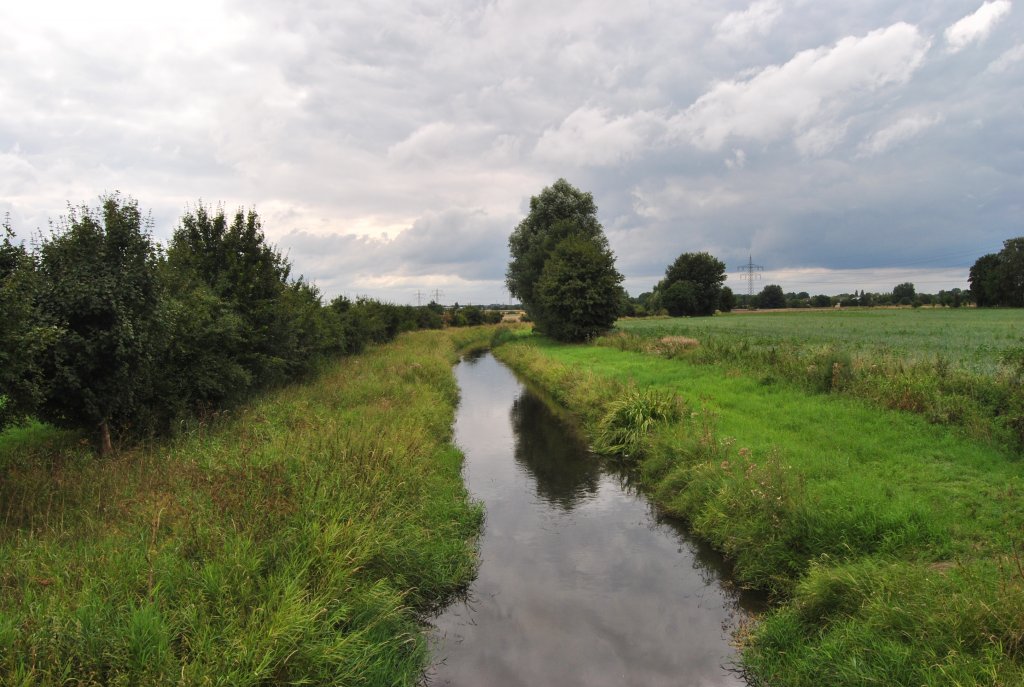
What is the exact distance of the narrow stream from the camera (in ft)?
19.2

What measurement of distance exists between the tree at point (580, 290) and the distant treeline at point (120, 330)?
80.2 feet

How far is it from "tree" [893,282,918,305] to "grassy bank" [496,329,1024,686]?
10273cm

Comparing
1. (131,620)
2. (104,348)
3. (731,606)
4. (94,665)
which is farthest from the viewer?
(104,348)

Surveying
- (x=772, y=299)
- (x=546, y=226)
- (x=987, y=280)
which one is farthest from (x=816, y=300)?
(x=546, y=226)

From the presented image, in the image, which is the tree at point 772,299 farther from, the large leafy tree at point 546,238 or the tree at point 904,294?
the large leafy tree at point 546,238

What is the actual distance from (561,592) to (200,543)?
15.0 ft

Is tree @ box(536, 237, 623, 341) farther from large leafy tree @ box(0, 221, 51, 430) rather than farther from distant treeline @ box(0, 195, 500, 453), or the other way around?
large leafy tree @ box(0, 221, 51, 430)

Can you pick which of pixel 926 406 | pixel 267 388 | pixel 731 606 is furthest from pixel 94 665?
pixel 267 388

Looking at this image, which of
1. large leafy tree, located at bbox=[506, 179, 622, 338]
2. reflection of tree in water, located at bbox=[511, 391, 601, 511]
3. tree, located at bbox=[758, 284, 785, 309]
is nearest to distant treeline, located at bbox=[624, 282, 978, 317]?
tree, located at bbox=[758, 284, 785, 309]

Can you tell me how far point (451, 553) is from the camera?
801cm

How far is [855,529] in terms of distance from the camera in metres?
6.97

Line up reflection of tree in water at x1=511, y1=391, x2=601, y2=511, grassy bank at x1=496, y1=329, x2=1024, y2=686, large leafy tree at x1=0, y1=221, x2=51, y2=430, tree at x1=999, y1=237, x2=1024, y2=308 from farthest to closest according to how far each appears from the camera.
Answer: tree at x1=999, y1=237, x2=1024, y2=308
reflection of tree in water at x1=511, y1=391, x2=601, y2=511
large leafy tree at x1=0, y1=221, x2=51, y2=430
grassy bank at x1=496, y1=329, x2=1024, y2=686

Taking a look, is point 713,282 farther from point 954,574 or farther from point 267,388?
point 954,574

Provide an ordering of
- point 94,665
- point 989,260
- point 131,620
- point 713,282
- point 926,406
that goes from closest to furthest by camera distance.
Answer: point 94,665
point 131,620
point 926,406
point 989,260
point 713,282
